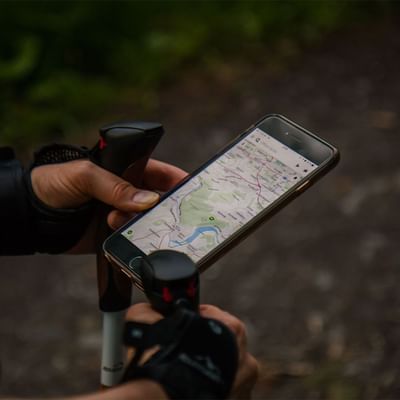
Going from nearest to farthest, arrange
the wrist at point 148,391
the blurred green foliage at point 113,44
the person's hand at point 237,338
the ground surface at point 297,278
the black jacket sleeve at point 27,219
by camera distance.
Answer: the wrist at point 148,391 → the person's hand at point 237,338 → the black jacket sleeve at point 27,219 → the ground surface at point 297,278 → the blurred green foliage at point 113,44

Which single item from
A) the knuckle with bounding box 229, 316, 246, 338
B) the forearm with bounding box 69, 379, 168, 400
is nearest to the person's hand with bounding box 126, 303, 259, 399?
the knuckle with bounding box 229, 316, 246, 338

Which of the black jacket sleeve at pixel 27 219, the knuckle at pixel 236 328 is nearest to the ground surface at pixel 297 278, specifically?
the black jacket sleeve at pixel 27 219

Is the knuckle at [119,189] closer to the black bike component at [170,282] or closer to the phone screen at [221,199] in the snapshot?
the phone screen at [221,199]

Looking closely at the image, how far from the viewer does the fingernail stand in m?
1.88

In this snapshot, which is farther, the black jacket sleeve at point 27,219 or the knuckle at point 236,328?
the black jacket sleeve at point 27,219

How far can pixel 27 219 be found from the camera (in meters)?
2.09

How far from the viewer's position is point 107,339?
1.81 metres

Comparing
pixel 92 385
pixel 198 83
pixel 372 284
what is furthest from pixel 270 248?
pixel 198 83

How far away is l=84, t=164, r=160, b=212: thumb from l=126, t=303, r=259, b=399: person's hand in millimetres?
323

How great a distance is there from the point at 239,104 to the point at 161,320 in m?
3.41

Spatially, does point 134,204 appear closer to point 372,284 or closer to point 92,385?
point 92,385

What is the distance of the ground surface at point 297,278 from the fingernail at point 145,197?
1.49 m

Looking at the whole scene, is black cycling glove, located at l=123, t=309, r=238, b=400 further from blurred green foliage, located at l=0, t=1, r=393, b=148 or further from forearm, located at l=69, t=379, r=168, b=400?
blurred green foliage, located at l=0, t=1, r=393, b=148

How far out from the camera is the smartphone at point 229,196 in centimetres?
182
